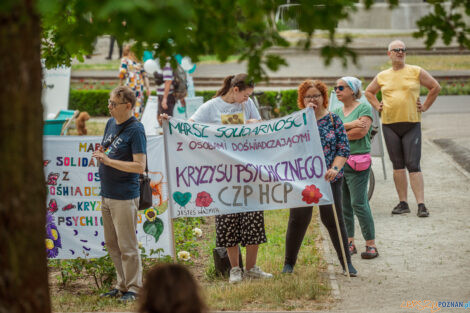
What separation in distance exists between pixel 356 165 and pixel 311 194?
0.92m

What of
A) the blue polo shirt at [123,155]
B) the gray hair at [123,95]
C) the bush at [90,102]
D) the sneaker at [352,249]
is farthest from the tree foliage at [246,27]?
the bush at [90,102]

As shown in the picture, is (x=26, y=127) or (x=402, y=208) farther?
(x=402, y=208)

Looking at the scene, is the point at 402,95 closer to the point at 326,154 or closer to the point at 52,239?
the point at 326,154

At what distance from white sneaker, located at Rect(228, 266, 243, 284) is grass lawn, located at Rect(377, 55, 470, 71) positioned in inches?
846

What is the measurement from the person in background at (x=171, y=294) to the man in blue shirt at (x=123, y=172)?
2.96 m

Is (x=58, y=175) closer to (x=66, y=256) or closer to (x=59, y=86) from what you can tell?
(x=66, y=256)

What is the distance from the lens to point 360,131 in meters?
7.23

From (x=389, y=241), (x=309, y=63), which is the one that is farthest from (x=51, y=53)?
(x=309, y=63)

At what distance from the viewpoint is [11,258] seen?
2.84 meters

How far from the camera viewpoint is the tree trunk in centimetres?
279

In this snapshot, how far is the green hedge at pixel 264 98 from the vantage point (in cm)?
1780

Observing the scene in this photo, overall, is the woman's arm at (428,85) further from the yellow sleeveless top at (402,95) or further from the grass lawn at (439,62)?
the grass lawn at (439,62)

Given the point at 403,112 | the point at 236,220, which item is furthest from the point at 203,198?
the point at 403,112

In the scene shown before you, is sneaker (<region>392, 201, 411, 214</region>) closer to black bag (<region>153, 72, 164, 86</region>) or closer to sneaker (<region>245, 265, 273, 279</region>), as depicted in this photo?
sneaker (<region>245, 265, 273, 279</region>)
